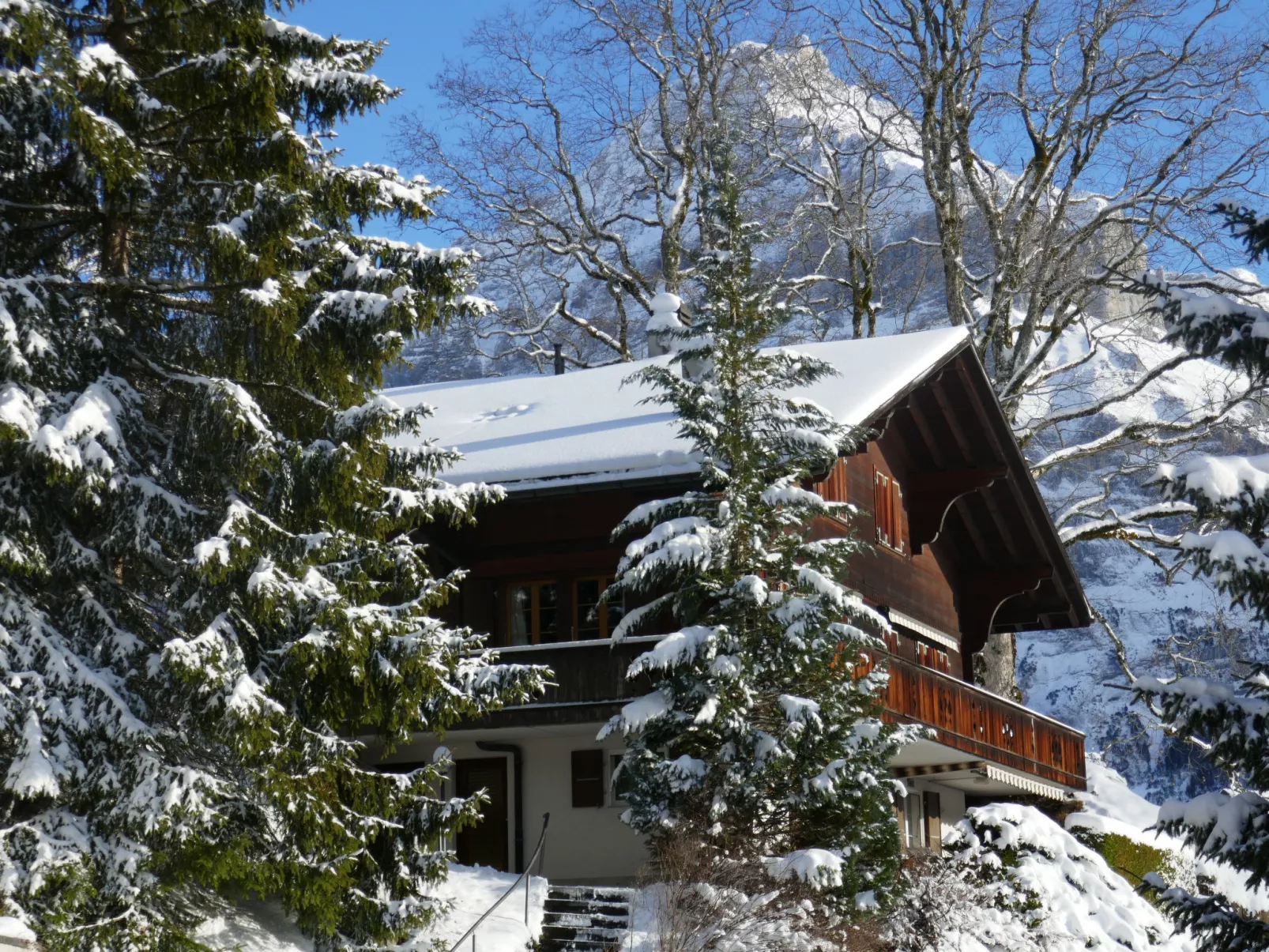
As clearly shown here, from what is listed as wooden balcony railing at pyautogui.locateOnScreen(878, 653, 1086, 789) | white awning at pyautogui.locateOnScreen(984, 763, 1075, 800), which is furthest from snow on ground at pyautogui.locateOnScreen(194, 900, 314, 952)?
white awning at pyautogui.locateOnScreen(984, 763, 1075, 800)

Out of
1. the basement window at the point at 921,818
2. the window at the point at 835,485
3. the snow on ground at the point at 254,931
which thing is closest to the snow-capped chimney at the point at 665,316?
the window at the point at 835,485

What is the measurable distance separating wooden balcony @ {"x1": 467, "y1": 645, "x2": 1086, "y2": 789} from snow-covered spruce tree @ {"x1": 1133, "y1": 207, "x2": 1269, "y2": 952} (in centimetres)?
683

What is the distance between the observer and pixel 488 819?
21750mm

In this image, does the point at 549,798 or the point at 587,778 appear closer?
the point at 587,778

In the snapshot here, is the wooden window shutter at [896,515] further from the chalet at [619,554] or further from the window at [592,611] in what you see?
the window at [592,611]

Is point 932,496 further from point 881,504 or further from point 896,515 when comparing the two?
point 881,504

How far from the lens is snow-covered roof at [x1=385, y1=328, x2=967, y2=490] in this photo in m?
19.9

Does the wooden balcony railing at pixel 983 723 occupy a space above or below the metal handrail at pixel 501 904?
above

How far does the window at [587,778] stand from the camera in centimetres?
2112

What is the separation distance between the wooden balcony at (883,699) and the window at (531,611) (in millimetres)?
1322

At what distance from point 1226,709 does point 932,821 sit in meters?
16.2

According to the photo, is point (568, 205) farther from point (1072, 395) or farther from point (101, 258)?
point (1072, 395)

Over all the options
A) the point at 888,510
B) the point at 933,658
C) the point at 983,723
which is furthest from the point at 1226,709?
the point at 933,658

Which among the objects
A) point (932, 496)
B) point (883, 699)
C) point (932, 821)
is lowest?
point (932, 821)
